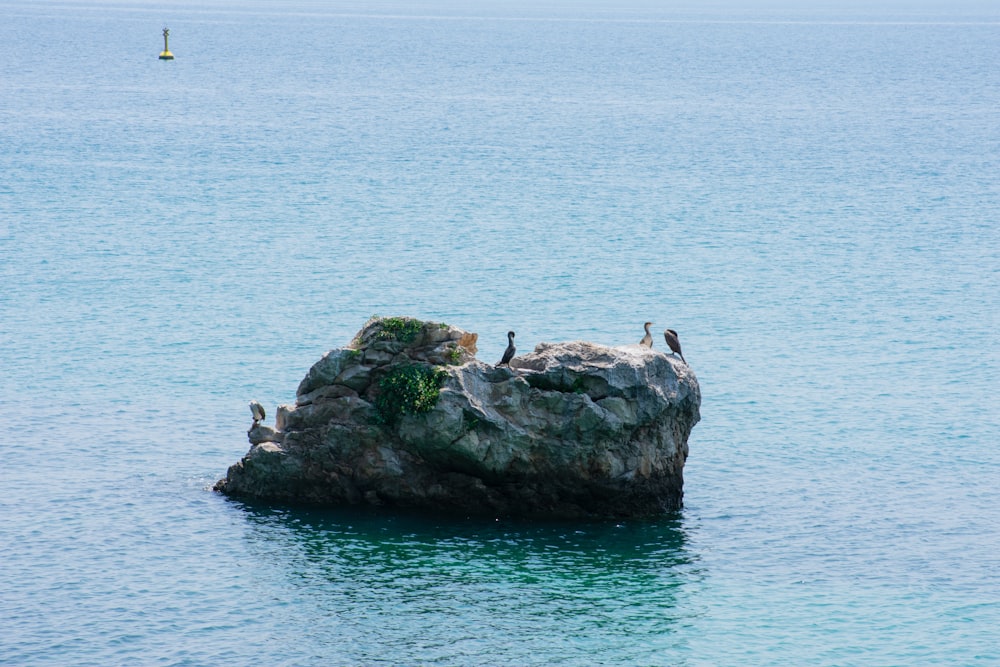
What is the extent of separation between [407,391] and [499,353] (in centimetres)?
1918

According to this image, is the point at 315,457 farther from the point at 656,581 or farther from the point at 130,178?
the point at 130,178

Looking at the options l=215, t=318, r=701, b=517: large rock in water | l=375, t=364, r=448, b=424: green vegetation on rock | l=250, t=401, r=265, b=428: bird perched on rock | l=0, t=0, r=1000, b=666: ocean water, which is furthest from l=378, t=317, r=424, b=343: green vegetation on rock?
l=0, t=0, r=1000, b=666: ocean water

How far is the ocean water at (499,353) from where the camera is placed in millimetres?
36688

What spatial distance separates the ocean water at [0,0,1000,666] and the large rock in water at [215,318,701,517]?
106 cm

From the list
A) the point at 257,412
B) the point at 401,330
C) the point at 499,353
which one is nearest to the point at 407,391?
the point at 401,330

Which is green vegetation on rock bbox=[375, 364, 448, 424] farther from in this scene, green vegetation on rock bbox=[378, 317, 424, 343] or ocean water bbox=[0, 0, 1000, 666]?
ocean water bbox=[0, 0, 1000, 666]

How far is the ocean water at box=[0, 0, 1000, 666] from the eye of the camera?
36.7 meters

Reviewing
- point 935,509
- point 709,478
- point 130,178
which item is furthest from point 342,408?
point 130,178

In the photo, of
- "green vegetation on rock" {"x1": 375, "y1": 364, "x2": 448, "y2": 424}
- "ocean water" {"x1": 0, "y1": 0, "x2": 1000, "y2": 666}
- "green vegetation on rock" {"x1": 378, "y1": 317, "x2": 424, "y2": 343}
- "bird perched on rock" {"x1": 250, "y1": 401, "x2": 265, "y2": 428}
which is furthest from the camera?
"bird perched on rock" {"x1": 250, "y1": 401, "x2": 265, "y2": 428}

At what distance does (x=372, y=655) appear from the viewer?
34.2 meters

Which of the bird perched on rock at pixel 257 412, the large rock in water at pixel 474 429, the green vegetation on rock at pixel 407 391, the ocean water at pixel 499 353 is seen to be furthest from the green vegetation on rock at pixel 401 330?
the ocean water at pixel 499 353

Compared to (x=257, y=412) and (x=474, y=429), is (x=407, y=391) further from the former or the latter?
(x=257, y=412)

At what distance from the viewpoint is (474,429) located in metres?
40.9

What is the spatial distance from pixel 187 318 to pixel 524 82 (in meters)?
124
